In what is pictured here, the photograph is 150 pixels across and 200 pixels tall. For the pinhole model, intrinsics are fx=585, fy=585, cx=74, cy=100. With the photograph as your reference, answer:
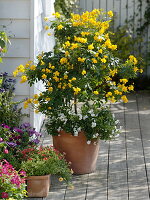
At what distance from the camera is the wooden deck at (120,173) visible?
17.9ft

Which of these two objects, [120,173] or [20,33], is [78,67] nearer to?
[20,33]

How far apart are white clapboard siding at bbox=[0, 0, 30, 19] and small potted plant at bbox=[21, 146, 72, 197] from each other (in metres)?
1.64

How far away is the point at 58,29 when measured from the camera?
5.89 m

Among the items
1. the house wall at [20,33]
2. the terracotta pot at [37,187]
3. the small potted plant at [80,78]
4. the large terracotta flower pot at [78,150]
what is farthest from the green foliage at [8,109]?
the terracotta pot at [37,187]

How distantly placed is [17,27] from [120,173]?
6.44 ft

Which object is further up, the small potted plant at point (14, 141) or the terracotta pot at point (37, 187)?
the small potted plant at point (14, 141)

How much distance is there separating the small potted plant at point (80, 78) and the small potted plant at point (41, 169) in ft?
1.21

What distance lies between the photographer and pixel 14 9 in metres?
6.43

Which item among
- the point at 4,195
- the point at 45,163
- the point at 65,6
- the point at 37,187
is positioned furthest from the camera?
the point at 65,6

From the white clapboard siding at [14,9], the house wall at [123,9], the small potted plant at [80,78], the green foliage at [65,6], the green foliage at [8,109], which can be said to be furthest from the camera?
the house wall at [123,9]

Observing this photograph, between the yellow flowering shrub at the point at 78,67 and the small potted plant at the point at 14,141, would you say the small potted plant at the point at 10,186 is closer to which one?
the small potted plant at the point at 14,141

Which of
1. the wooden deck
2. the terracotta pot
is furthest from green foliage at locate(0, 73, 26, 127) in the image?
the terracotta pot

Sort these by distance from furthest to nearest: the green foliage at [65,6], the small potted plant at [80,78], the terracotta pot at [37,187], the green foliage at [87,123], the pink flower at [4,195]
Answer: the green foliage at [65,6], the green foliage at [87,123], the small potted plant at [80,78], the terracotta pot at [37,187], the pink flower at [4,195]

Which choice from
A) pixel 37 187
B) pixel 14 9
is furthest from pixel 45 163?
pixel 14 9
